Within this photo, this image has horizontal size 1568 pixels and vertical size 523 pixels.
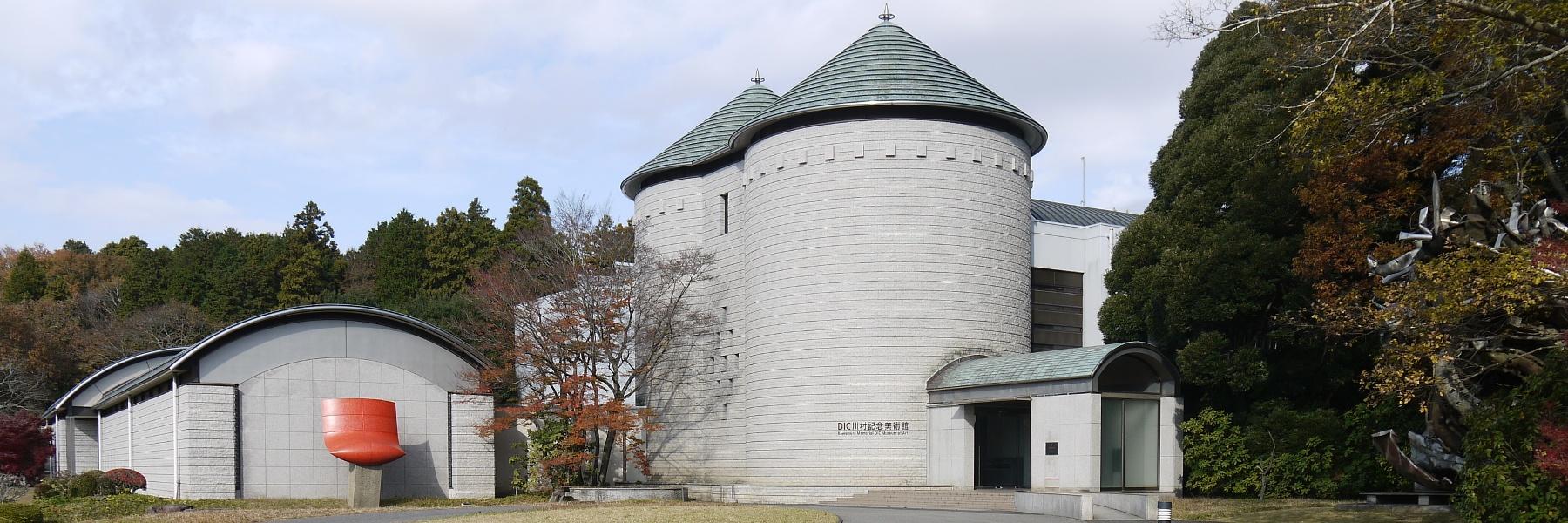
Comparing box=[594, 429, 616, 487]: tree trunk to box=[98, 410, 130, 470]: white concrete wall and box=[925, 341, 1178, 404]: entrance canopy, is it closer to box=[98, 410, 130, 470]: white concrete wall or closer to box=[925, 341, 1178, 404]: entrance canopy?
box=[925, 341, 1178, 404]: entrance canopy

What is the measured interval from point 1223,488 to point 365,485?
18.6 m

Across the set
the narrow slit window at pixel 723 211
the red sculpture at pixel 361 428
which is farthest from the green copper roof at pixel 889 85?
the red sculpture at pixel 361 428

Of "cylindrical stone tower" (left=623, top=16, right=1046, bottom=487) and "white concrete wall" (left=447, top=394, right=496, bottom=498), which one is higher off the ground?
"cylindrical stone tower" (left=623, top=16, right=1046, bottom=487)

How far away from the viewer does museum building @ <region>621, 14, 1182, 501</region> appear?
94.0ft

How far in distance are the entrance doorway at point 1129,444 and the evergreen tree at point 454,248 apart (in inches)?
1714

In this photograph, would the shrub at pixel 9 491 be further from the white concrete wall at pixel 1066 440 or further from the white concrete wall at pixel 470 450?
the white concrete wall at pixel 1066 440

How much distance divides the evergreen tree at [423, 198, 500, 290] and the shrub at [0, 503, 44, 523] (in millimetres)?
46109

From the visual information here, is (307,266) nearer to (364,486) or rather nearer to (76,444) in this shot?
(76,444)

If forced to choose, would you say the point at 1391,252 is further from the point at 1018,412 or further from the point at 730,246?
the point at 730,246

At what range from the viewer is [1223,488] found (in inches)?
1053

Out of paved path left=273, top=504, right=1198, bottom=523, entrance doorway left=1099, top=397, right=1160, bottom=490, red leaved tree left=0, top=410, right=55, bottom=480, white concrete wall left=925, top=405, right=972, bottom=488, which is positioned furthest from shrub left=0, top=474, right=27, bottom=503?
entrance doorway left=1099, top=397, right=1160, bottom=490

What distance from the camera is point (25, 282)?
2734 inches

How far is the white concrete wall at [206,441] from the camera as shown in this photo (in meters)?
27.9

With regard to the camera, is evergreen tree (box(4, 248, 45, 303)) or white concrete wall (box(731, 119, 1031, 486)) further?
evergreen tree (box(4, 248, 45, 303))
